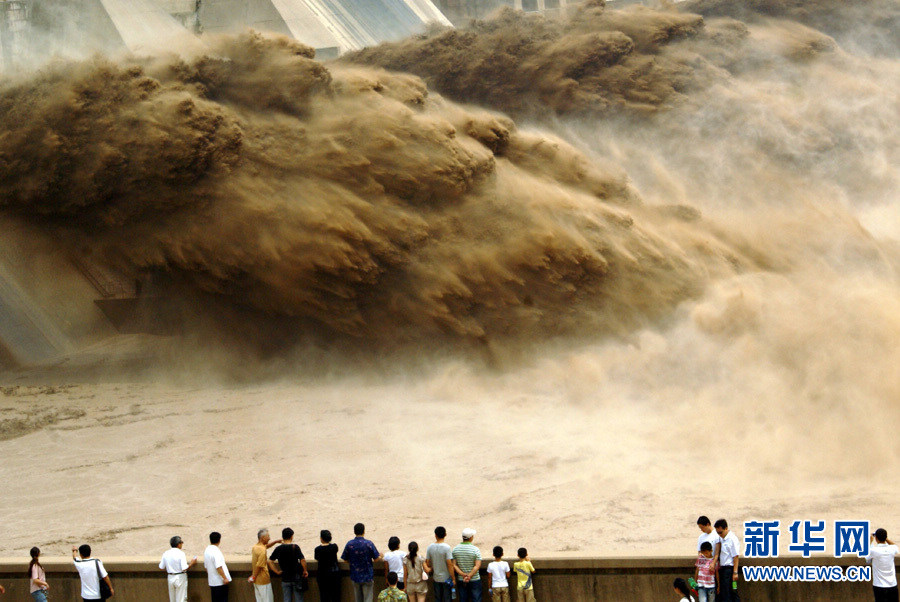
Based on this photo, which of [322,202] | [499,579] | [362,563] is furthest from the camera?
[322,202]

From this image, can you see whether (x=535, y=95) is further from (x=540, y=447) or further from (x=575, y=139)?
(x=540, y=447)

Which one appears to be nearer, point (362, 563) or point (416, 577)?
point (362, 563)

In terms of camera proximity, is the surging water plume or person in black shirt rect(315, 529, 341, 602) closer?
person in black shirt rect(315, 529, 341, 602)

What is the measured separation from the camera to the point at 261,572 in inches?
341

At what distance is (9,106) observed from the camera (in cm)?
1631

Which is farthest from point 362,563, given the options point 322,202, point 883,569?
point 322,202

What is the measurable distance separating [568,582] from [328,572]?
202 centimetres

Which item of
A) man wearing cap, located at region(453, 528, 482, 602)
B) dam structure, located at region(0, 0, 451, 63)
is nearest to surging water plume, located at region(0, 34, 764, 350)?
dam structure, located at region(0, 0, 451, 63)

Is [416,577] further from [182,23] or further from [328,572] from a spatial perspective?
[182,23]

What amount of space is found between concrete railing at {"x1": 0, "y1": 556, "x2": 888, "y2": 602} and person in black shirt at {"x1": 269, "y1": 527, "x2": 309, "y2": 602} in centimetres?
17

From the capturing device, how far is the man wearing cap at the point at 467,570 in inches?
333

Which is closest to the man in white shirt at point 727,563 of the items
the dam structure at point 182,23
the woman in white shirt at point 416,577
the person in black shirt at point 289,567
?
the woman in white shirt at point 416,577

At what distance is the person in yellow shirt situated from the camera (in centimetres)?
864

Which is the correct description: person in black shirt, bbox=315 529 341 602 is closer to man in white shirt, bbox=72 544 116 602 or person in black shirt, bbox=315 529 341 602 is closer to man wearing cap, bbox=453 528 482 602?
man wearing cap, bbox=453 528 482 602
